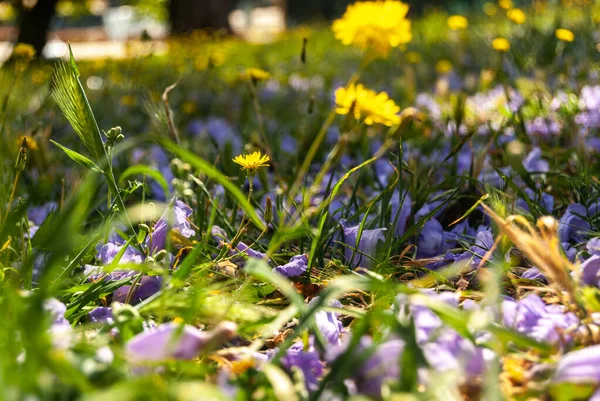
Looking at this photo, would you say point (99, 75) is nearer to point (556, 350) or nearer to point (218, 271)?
point (218, 271)

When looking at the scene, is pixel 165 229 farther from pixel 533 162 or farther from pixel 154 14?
pixel 154 14

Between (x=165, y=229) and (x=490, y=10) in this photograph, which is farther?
(x=490, y=10)

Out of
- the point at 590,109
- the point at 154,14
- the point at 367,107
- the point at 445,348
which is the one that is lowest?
the point at 154,14

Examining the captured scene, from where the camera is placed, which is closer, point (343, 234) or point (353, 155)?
point (343, 234)

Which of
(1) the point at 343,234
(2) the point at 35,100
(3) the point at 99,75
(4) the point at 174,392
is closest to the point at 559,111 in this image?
(1) the point at 343,234

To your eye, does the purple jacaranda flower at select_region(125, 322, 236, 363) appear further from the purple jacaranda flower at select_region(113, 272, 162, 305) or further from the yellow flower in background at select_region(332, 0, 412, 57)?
the yellow flower in background at select_region(332, 0, 412, 57)

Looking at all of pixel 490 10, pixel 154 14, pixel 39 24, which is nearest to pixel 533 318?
pixel 490 10

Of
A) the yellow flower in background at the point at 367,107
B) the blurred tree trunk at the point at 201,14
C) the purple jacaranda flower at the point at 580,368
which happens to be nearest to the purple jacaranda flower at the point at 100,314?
the yellow flower in background at the point at 367,107
